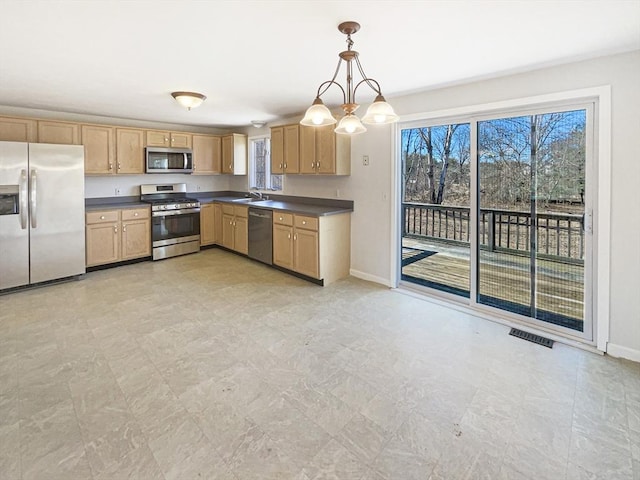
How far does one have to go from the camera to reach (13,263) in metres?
4.14

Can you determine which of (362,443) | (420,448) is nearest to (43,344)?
(362,443)

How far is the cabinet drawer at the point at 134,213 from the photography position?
17.4 feet

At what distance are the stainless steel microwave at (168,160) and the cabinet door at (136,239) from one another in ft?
3.02

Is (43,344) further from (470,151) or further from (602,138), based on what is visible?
(602,138)

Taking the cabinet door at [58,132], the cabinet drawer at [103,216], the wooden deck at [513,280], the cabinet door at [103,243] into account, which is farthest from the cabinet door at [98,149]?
the wooden deck at [513,280]

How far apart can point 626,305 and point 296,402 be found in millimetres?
2710

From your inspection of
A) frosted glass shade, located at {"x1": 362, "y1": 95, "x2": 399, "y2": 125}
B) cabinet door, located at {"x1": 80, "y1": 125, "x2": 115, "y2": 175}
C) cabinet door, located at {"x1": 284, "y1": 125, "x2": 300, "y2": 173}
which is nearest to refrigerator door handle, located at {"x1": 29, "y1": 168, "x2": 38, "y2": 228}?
cabinet door, located at {"x1": 80, "y1": 125, "x2": 115, "y2": 175}

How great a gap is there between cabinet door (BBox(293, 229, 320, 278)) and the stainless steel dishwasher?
621 millimetres

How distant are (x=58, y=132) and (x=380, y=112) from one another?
484cm

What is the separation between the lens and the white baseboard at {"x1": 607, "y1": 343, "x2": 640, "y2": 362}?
107 inches

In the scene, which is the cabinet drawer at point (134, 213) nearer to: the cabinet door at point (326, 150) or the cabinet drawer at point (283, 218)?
the cabinet drawer at point (283, 218)

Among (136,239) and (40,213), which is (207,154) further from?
(40,213)

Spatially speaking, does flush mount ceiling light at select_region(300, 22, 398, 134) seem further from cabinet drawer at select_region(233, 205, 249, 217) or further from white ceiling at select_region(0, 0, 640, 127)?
cabinet drawer at select_region(233, 205, 249, 217)

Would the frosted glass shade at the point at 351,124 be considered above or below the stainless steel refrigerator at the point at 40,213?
above
